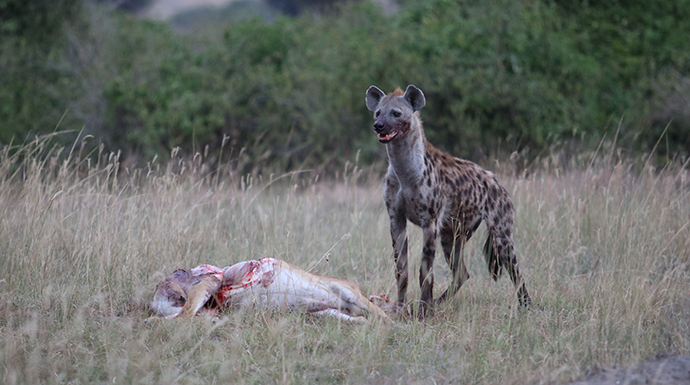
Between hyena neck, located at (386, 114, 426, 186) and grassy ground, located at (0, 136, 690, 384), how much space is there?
69 centimetres

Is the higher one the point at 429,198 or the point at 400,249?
the point at 429,198

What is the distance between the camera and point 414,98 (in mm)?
5090

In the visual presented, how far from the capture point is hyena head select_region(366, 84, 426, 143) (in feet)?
15.8

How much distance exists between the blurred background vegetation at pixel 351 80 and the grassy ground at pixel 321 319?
3.41m

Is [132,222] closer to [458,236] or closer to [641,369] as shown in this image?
[458,236]

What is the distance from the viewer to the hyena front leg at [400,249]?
5.06 meters

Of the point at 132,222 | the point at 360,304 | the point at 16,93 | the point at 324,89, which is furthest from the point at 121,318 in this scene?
the point at 16,93

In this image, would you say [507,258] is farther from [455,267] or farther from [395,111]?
[395,111]

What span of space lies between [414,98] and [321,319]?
1.85 m

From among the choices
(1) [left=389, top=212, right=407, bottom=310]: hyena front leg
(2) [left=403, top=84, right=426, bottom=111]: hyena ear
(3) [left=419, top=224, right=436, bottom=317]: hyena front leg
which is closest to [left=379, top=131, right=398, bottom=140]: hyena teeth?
(2) [left=403, top=84, right=426, bottom=111]: hyena ear

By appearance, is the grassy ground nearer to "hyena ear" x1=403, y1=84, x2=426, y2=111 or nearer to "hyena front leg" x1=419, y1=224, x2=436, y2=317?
"hyena front leg" x1=419, y1=224, x2=436, y2=317

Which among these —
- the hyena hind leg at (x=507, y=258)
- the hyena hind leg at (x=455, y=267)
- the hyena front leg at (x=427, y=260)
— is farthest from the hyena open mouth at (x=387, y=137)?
the hyena hind leg at (x=507, y=258)

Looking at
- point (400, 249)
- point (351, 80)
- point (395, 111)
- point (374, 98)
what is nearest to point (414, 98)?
point (395, 111)

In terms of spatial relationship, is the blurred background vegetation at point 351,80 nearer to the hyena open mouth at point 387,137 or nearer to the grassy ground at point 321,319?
the grassy ground at point 321,319
